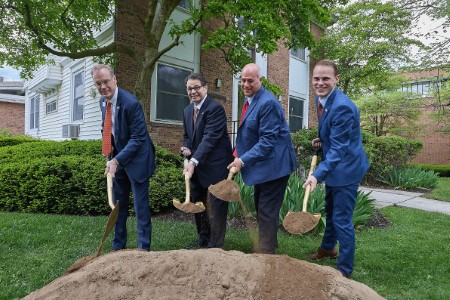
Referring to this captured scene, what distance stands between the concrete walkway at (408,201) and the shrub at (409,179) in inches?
30.9

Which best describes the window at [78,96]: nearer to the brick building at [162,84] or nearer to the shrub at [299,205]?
the brick building at [162,84]

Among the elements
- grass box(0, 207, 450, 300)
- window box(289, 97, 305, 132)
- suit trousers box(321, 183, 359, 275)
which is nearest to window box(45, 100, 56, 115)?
window box(289, 97, 305, 132)

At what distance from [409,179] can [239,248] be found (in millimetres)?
7891

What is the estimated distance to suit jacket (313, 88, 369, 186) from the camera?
2998 mm

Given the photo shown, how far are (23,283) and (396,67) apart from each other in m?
16.3

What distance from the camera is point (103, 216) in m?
6.11

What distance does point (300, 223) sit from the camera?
8.89 feet

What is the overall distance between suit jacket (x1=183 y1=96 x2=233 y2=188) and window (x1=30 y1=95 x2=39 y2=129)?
49.9 ft

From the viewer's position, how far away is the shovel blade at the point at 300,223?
2682mm

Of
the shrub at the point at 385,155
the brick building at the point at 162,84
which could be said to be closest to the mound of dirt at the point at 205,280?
the brick building at the point at 162,84

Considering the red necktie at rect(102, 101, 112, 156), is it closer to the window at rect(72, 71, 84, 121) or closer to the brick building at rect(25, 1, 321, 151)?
the brick building at rect(25, 1, 321, 151)

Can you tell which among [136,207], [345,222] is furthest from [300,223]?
[136,207]

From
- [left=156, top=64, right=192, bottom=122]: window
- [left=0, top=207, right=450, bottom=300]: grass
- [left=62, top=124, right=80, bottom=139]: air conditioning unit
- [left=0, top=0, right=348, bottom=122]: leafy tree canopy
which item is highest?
[left=0, top=0, right=348, bottom=122]: leafy tree canopy

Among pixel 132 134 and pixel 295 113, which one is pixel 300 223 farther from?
pixel 295 113
